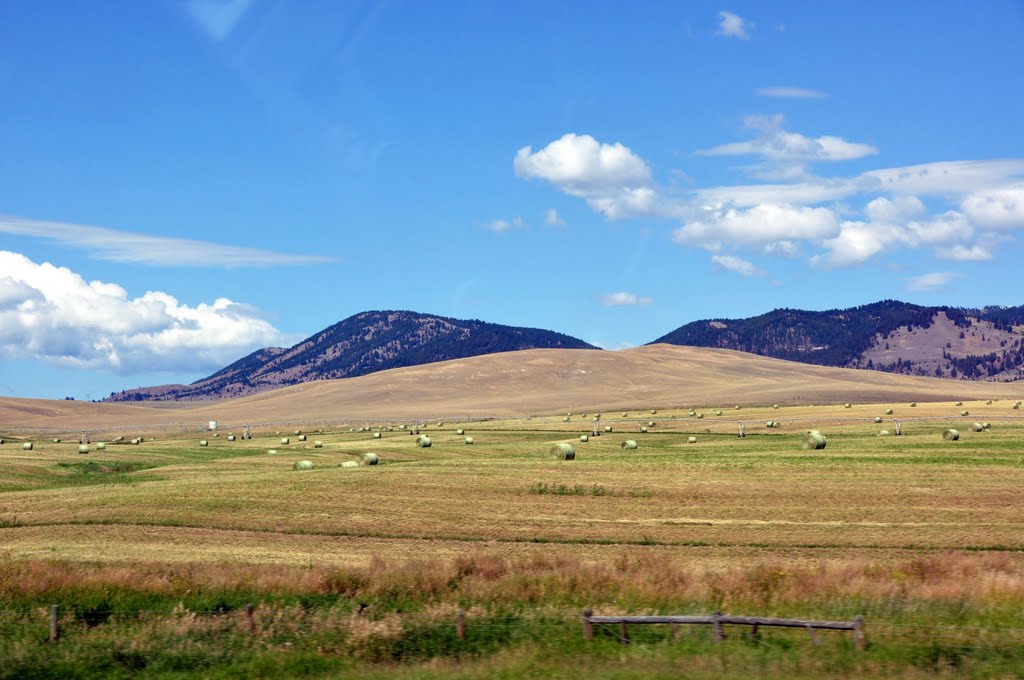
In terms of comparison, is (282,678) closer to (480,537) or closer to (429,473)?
(480,537)

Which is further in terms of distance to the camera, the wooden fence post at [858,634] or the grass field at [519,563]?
the grass field at [519,563]

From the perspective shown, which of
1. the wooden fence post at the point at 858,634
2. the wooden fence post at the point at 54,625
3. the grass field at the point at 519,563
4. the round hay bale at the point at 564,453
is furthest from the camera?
the round hay bale at the point at 564,453

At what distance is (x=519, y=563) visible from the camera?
25672 millimetres

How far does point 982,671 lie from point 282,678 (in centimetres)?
1151

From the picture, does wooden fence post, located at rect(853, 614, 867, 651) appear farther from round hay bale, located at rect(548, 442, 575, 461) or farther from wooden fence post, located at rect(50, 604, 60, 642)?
round hay bale, located at rect(548, 442, 575, 461)

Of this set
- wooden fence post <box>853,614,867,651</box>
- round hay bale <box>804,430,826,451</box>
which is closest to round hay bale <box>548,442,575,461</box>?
round hay bale <box>804,430,826,451</box>

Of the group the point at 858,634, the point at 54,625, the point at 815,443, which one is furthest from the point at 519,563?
the point at 815,443

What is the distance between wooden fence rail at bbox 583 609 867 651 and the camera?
57.4 feet

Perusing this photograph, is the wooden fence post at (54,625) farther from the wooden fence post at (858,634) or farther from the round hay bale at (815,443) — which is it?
the round hay bale at (815,443)

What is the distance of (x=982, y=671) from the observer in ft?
53.6

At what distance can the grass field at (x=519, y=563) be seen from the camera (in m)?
18.3

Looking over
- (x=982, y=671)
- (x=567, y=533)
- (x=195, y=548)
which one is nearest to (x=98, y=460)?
(x=195, y=548)

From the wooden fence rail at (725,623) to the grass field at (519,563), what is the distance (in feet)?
0.82

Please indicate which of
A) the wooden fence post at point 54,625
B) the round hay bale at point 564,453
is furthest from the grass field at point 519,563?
the round hay bale at point 564,453
